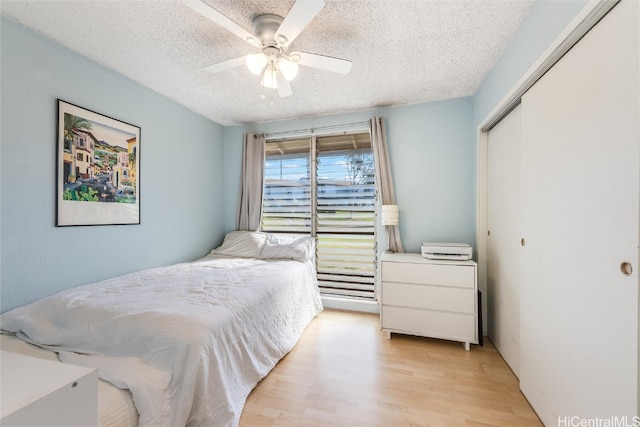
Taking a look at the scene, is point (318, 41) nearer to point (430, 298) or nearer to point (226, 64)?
point (226, 64)

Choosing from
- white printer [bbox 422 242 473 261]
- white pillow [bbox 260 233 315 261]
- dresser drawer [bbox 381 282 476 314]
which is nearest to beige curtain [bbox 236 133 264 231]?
white pillow [bbox 260 233 315 261]

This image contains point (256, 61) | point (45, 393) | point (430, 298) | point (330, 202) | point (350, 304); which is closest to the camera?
point (45, 393)

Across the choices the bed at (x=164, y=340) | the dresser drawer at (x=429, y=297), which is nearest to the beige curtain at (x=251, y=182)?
the bed at (x=164, y=340)

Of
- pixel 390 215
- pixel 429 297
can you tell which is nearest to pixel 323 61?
pixel 390 215

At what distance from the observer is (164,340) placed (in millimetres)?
1244

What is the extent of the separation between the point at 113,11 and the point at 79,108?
0.86 m

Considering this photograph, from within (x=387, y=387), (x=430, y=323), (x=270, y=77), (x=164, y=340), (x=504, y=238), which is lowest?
(x=387, y=387)

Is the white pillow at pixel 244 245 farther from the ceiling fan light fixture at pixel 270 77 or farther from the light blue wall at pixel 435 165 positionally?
the ceiling fan light fixture at pixel 270 77

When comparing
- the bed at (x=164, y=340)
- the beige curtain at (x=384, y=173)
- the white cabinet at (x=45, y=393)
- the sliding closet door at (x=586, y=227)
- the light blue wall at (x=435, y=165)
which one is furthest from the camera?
the beige curtain at (x=384, y=173)

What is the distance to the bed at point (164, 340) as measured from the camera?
114 centimetres

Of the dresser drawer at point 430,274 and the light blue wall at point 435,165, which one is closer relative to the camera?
the dresser drawer at point 430,274

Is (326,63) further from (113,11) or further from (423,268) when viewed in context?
(423,268)

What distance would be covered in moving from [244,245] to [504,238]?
273cm

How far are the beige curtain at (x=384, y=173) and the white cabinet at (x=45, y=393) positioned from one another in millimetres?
2668
